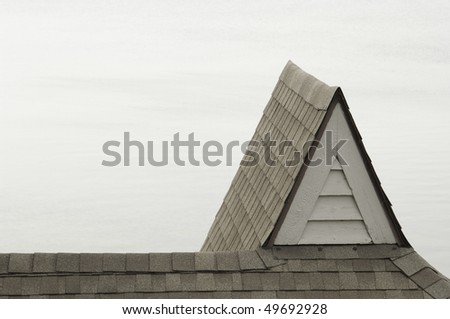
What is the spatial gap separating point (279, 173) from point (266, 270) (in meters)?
1.47

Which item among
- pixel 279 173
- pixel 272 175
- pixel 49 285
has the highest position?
pixel 272 175

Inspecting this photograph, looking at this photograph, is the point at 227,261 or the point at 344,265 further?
the point at 344,265

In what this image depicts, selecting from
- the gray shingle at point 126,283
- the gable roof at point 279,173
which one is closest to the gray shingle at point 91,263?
the gray shingle at point 126,283

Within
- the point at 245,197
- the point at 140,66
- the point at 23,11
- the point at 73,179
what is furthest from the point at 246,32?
the point at 245,197

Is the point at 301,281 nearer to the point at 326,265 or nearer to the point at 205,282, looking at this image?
the point at 326,265

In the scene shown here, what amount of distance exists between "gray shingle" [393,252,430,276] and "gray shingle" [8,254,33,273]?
10.8ft

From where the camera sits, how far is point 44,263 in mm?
10297

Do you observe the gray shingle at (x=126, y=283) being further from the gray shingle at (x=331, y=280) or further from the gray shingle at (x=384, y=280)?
the gray shingle at (x=384, y=280)

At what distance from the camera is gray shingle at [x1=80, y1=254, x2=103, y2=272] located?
10328 mm

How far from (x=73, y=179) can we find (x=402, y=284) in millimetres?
23444

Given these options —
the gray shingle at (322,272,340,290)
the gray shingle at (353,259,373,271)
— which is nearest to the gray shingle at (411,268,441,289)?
the gray shingle at (353,259,373,271)

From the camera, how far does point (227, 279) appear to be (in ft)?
34.6

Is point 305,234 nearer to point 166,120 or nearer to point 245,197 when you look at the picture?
point 245,197

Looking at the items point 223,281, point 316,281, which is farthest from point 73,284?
point 316,281
